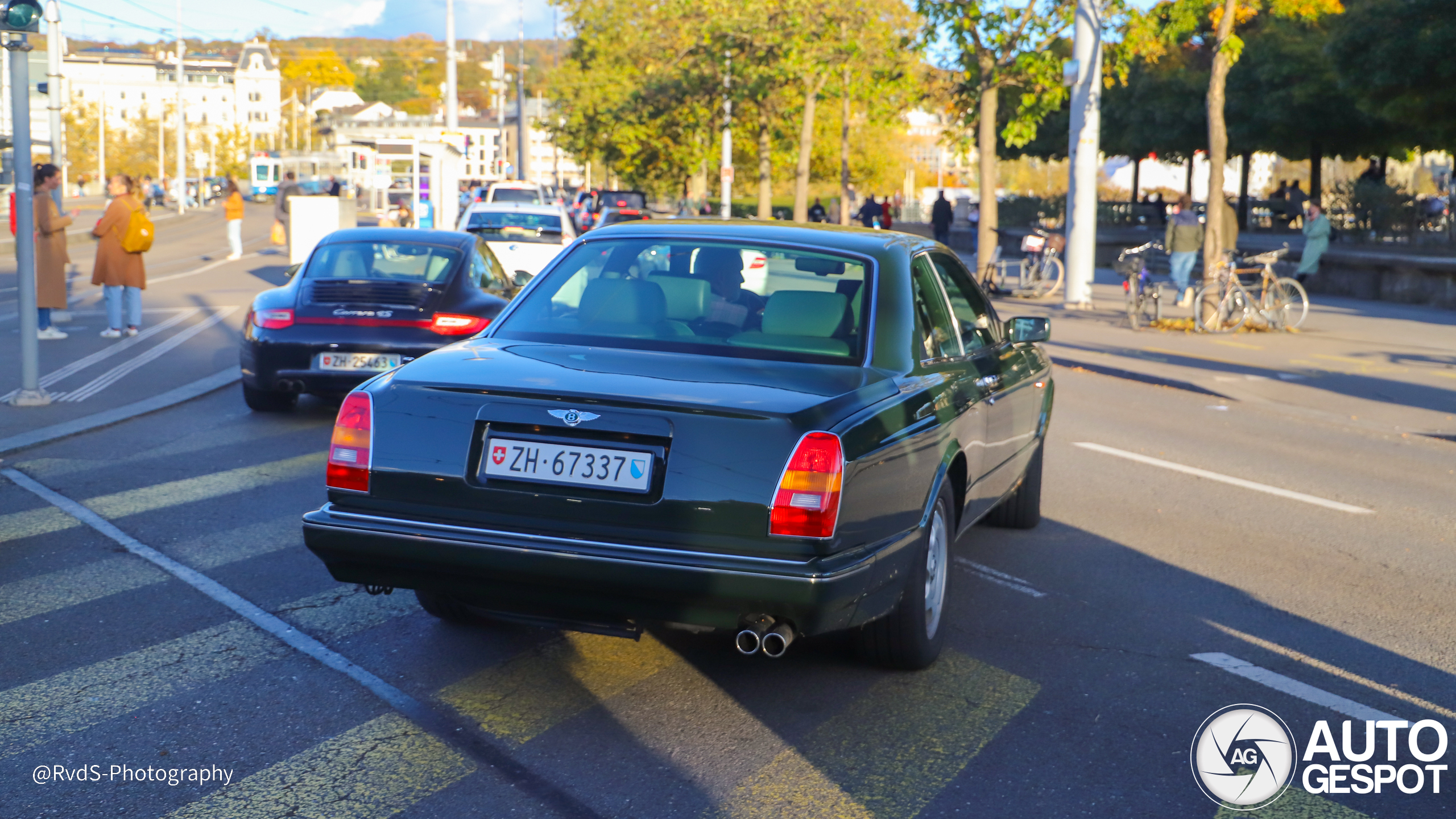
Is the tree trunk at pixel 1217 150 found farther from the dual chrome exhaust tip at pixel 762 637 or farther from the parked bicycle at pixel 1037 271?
the dual chrome exhaust tip at pixel 762 637

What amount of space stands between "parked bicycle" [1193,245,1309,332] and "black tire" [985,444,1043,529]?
12508 millimetres

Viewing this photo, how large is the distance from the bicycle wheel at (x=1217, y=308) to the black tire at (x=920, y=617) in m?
14.9

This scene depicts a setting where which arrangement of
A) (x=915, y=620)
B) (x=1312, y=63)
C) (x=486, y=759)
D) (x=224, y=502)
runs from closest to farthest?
(x=486, y=759)
(x=915, y=620)
(x=224, y=502)
(x=1312, y=63)

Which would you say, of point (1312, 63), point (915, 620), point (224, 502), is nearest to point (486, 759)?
point (915, 620)

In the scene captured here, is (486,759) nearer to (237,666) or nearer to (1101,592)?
(237,666)

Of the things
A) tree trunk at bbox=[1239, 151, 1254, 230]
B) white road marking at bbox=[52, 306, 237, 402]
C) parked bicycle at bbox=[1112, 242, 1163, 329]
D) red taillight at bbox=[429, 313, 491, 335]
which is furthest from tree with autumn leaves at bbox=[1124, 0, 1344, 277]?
tree trunk at bbox=[1239, 151, 1254, 230]

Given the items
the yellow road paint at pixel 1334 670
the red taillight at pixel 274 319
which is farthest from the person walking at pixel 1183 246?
the yellow road paint at pixel 1334 670

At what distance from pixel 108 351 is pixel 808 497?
1233cm

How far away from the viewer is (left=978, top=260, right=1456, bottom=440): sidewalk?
506 inches

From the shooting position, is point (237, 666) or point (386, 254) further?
point (386, 254)

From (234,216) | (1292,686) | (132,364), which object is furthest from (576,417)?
(234,216)

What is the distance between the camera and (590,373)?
4.50 m

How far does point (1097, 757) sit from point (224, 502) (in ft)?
16.7

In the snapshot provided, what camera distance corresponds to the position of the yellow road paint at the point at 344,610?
17.5ft
